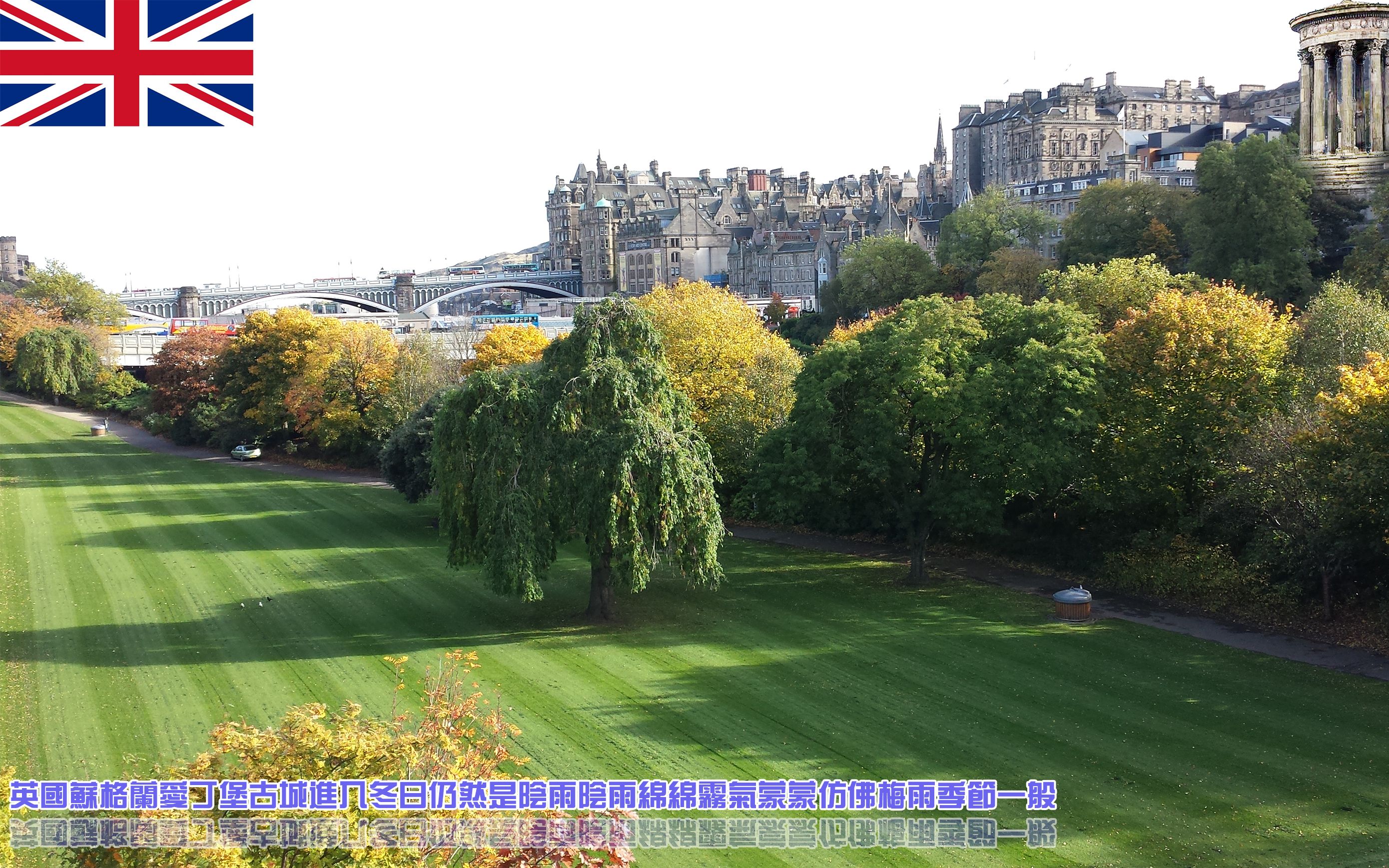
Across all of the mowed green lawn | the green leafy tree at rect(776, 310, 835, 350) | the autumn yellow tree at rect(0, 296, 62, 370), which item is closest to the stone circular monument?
the mowed green lawn

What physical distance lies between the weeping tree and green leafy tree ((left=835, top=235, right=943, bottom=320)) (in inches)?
2310

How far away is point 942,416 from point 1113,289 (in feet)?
37.5

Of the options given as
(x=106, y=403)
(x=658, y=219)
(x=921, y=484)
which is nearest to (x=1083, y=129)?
(x=658, y=219)

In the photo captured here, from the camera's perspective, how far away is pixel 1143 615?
33719 millimetres

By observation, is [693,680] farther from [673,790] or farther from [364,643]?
[364,643]

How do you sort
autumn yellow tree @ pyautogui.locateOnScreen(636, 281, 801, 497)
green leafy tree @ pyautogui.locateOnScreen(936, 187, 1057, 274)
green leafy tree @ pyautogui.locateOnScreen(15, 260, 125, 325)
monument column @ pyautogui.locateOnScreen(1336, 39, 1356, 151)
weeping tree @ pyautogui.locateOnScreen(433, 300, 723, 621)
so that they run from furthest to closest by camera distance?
green leafy tree @ pyautogui.locateOnScreen(15, 260, 125, 325), green leafy tree @ pyautogui.locateOnScreen(936, 187, 1057, 274), autumn yellow tree @ pyautogui.locateOnScreen(636, 281, 801, 497), monument column @ pyautogui.locateOnScreen(1336, 39, 1356, 151), weeping tree @ pyautogui.locateOnScreen(433, 300, 723, 621)

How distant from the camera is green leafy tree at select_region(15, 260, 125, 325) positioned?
113250 mm

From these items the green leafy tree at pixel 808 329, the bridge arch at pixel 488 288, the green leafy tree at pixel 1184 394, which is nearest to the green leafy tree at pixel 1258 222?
the green leafy tree at pixel 1184 394

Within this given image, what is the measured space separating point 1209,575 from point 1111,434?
5.60m

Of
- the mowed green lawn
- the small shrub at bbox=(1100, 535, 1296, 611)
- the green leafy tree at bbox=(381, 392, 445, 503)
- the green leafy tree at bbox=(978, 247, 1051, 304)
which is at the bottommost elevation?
the mowed green lawn

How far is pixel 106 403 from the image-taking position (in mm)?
90438

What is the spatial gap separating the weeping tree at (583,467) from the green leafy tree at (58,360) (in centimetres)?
6857

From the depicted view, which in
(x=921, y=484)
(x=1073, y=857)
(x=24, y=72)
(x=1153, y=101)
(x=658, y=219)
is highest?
(x=1153, y=101)

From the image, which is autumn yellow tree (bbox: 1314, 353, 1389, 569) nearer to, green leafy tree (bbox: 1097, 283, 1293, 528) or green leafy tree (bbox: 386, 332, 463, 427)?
green leafy tree (bbox: 1097, 283, 1293, 528)
